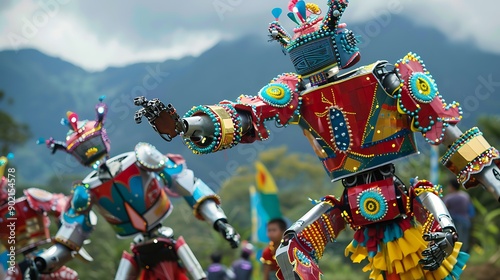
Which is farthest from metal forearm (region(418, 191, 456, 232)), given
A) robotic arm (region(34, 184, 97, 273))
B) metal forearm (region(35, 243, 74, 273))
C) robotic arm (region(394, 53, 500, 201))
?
metal forearm (region(35, 243, 74, 273))

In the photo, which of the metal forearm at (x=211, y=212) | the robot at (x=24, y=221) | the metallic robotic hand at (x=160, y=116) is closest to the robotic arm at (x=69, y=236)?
the robot at (x=24, y=221)

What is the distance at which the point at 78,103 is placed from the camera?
17.3 meters

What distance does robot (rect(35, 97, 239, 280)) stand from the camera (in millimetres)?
6121

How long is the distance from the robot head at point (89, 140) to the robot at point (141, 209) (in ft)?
0.09

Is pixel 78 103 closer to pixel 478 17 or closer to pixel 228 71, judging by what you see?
pixel 228 71

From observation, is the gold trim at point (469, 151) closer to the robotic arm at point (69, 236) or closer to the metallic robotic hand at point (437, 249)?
the metallic robotic hand at point (437, 249)

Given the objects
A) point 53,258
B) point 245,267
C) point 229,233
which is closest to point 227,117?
point 229,233

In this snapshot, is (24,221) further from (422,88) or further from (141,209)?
(422,88)

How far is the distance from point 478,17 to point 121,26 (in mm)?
7010

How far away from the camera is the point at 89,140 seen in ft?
21.0

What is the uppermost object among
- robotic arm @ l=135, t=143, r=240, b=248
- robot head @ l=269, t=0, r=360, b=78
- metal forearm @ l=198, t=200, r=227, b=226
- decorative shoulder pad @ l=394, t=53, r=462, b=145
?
robot head @ l=269, t=0, r=360, b=78

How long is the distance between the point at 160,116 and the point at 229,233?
2.00m

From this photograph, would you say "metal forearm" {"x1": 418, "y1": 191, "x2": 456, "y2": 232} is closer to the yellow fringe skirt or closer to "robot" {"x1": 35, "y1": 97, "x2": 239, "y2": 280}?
the yellow fringe skirt

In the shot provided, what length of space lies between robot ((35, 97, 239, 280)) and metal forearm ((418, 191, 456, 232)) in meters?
1.82
